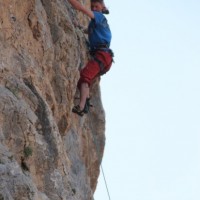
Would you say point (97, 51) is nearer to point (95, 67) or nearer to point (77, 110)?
point (95, 67)

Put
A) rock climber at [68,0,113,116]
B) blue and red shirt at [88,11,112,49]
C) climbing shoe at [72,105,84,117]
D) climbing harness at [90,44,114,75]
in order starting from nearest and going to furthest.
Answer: climbing shoe at [72,105,84,117], rock climber at [68,0,113,116], climbing harness at [90,44,114,75], blue and red shirt at [88,11,112,49]

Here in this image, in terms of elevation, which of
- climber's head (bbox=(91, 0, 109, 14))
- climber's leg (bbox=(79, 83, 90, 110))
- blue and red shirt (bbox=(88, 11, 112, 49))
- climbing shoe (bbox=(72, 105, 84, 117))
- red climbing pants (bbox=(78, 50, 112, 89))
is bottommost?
climbing shoe (bbox=(72, 105, 84, 117))

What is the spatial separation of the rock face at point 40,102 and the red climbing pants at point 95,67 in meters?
0.28

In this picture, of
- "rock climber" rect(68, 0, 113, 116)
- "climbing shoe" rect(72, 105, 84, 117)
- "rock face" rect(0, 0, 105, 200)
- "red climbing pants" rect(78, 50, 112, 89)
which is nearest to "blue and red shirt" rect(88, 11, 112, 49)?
"rock climber" rect(68, 0, 113, 116)

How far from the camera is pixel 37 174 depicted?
743 centimetres

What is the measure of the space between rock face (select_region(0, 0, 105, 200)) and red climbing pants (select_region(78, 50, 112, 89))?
0.92 feet

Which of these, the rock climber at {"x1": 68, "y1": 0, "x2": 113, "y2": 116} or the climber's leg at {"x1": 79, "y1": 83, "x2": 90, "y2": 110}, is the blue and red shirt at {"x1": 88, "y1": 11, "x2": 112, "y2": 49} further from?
the climber's leg at {"x1": 79, "y1": 83, "x2": 90, "y2": 110}

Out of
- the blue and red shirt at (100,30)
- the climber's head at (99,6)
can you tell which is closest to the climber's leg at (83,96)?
the blue and red shirt at (100,30)

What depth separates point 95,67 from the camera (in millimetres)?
11109

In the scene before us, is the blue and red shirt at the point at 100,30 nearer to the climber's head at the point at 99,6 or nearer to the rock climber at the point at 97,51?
the rock climber at the point at 97,51

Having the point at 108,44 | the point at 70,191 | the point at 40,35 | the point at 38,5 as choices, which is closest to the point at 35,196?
the point at 70,191

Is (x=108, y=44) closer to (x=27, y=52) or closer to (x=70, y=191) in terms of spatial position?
(x=27, y=52)

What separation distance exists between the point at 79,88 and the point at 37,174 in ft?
12.8

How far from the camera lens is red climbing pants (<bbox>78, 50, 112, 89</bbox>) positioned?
36.1 ft
